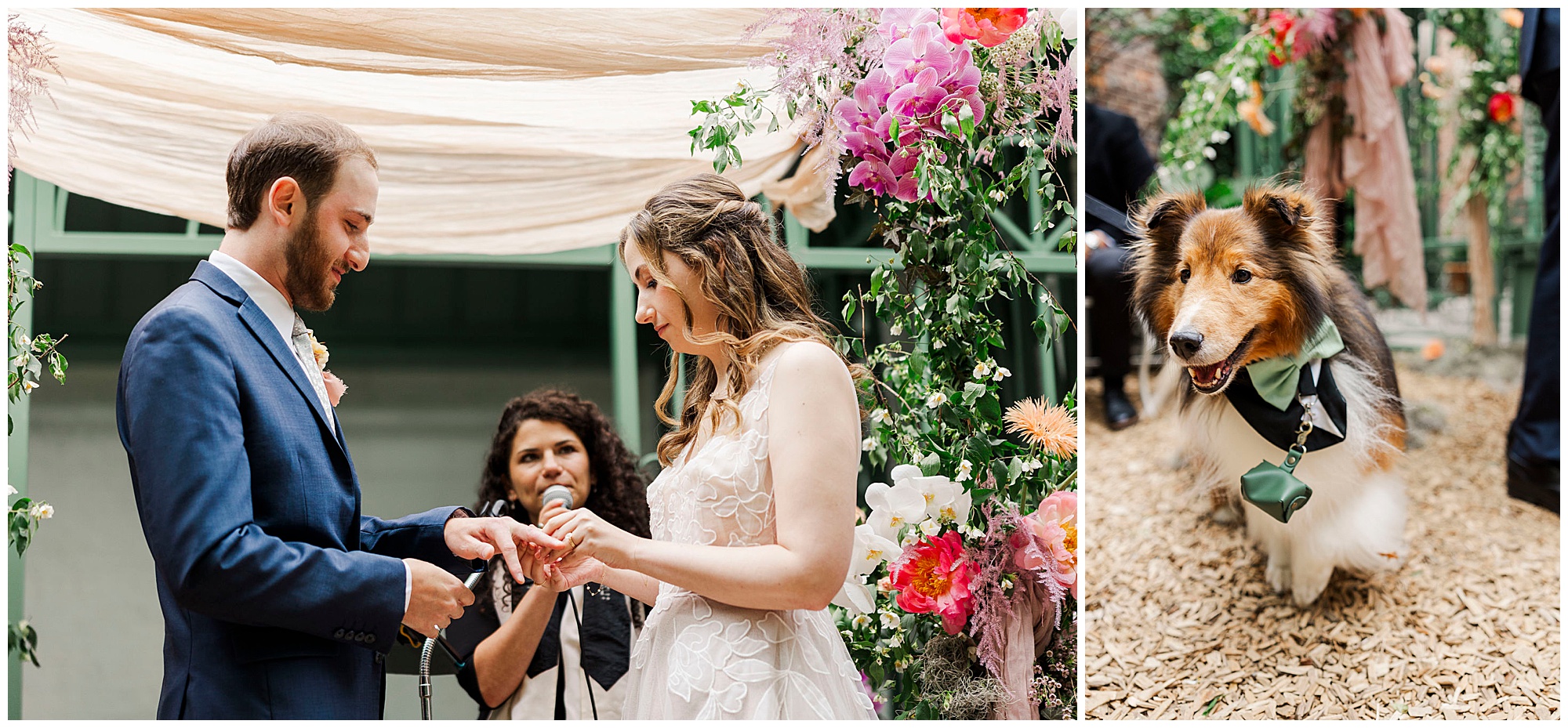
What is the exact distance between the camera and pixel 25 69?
1.97m

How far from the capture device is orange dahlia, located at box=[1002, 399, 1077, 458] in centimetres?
212

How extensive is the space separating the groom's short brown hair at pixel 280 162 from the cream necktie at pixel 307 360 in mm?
201

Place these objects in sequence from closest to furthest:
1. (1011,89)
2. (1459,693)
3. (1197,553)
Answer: (1011,89)
(1459,693)
(1197,553)

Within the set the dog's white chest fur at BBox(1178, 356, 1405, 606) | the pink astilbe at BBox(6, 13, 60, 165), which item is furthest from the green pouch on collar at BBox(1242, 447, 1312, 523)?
the pink astilbe at BBox(6, 13, 60, 165)

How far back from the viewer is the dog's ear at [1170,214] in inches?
74.7

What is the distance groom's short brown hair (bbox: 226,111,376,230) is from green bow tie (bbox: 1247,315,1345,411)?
5.79 ft

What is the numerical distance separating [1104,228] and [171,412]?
8.30 feet

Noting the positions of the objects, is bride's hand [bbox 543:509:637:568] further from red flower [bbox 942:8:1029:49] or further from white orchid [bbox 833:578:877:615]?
red flower [bbox 942:8:1029:49]

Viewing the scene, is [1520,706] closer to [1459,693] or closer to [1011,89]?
[1459,693]

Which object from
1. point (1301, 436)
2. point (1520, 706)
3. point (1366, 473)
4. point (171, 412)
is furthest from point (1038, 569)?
point (171, 412)

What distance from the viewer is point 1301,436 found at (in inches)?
76.1

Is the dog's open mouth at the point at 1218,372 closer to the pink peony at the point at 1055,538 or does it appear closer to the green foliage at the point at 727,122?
the pink peony at the point at 1055,538

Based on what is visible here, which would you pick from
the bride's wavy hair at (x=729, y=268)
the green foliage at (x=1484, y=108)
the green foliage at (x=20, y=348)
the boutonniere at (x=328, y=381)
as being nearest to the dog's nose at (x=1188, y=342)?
the bride's wavy hair at (x=729, y=268)

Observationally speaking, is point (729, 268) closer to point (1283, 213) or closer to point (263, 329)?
point (263, 329)
